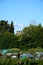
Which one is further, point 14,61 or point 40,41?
point 40,41

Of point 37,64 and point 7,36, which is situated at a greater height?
point 7,36

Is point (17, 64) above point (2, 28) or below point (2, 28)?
below

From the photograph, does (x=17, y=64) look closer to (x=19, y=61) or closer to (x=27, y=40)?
(x=19, y=61)

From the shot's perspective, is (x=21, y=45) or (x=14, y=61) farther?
(x=21, y=45)

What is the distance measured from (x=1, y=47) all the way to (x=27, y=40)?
31.2 feet

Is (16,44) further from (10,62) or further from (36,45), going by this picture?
(10,62)

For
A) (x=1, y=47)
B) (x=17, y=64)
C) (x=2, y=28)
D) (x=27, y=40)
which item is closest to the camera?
(x=17, y=64)

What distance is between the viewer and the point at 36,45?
196ft

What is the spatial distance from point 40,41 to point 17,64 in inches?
1593

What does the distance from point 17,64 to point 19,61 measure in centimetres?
32

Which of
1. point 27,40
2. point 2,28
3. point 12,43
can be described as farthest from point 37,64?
point 2,28

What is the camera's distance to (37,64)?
1905 centimetres

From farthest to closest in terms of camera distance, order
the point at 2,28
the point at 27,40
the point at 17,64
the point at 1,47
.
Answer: the point at 2,28, the point at 27,40, the point at 1,47, the point at 17,64

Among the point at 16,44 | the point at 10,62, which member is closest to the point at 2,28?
the point at 16,44
